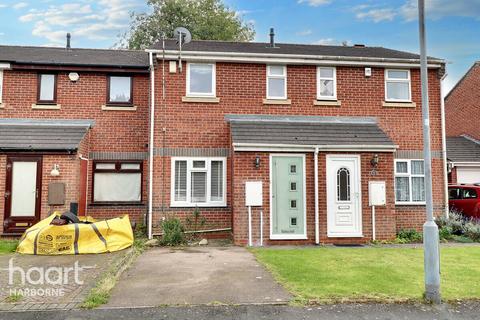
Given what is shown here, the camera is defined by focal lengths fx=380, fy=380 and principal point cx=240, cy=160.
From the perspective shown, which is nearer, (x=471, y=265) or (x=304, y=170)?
(x=471, y=265)

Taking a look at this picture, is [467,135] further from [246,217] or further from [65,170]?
[65,170]

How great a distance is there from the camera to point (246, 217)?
35.3ft

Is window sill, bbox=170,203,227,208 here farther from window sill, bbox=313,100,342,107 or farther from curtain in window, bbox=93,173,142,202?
window sill, bbox=313,100,342,107

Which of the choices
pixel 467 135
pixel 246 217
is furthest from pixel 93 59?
pixel 467 135

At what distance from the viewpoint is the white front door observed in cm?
1111

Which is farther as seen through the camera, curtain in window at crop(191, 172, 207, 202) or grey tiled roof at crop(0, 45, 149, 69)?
grey tiled roof at crop(0, 45, 149, 69)

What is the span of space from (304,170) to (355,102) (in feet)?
11.9

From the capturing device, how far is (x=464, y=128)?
23.1m

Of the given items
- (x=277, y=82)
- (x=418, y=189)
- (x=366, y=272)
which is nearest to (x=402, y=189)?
(x=418, y=189)

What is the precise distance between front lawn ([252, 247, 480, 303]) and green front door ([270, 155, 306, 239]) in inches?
41.5

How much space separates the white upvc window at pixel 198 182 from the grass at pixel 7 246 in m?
4.39

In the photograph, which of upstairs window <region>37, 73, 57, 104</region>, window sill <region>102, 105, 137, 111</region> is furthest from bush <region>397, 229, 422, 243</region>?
upstairs window <region>37, 73, 57, 104</region>

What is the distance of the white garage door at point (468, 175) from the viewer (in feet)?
62.1

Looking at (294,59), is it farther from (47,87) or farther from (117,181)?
(47,87)
